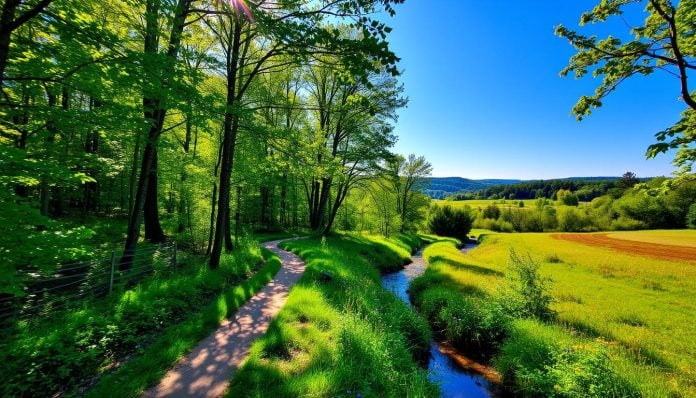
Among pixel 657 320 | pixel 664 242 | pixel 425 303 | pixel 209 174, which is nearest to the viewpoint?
pixel 657 320

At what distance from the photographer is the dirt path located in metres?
3.74

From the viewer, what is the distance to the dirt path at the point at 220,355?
3.74 meters

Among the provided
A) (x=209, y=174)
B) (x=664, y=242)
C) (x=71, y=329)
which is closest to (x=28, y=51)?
(x=71, y=329)

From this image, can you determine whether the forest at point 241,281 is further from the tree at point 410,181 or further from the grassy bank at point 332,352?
the tree at point 410,181

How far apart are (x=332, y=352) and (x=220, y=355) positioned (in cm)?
205

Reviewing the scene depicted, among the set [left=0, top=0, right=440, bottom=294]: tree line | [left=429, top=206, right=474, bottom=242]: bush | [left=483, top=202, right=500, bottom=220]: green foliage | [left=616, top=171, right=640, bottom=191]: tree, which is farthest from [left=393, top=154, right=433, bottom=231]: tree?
[left=616, top=171, right=640, bottom=191]: tree

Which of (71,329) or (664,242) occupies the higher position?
(71,329)

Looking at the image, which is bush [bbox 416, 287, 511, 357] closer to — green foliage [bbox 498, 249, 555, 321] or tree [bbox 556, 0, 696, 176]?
green foliage [bbox 498, 249, 555, 321]

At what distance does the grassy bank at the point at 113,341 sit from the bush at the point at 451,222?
48.7 meters

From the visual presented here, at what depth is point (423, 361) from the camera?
25.0 feet

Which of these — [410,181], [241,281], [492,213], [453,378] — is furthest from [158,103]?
[492,213]

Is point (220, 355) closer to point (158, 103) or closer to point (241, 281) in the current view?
point (241, 281)

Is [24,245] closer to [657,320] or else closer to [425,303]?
[425,303]

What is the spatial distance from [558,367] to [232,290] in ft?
28.4
